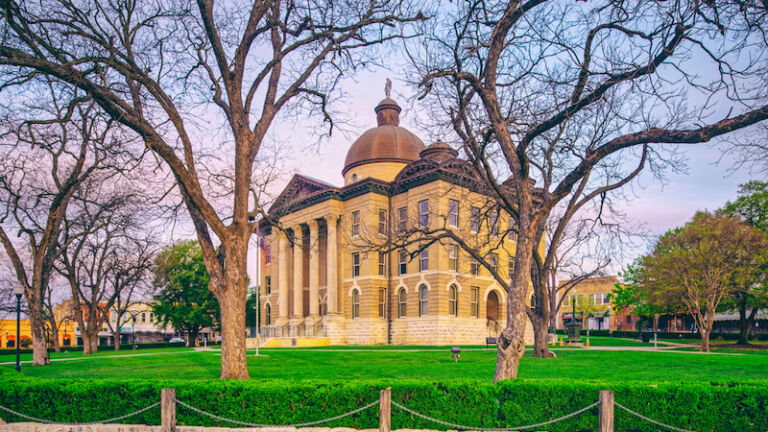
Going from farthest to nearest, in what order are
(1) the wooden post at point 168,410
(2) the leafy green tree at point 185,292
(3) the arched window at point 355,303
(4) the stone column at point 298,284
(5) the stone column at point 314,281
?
(2) the leafy green tree at point 185,292, (4) the stone column at point 298,284, (5) the stone column at point 314,281, (3) the arched window at point 355,303, (1) the wooden post at point 168,410

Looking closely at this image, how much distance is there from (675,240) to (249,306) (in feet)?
176

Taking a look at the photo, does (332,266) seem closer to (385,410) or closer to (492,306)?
(492,306)

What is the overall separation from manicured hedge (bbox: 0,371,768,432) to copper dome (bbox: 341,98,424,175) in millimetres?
39901

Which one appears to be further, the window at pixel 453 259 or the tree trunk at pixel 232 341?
the window at pixel 453 259

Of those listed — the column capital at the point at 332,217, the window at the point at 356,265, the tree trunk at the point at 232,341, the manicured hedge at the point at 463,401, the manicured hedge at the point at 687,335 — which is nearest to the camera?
the manicured hedge at the point at 463,401

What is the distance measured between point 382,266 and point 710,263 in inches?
909

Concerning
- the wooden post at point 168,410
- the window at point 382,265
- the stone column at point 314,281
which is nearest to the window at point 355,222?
the window at point 382,265

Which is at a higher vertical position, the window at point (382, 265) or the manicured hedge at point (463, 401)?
the window at point (382, 265)

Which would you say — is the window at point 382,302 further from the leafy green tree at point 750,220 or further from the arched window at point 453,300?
the leafy green tree at point 750,220

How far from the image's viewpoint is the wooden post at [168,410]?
975 centimetres

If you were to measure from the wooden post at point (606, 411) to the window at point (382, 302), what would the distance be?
1413 inches

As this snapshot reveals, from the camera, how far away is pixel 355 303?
4531cm

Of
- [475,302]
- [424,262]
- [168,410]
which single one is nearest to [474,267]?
[475,302]

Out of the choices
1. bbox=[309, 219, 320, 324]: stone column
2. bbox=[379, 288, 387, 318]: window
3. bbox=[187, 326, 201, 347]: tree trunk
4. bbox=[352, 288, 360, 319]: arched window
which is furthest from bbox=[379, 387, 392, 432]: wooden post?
bbox=[187, 326, 201, 347]: tree trunk
